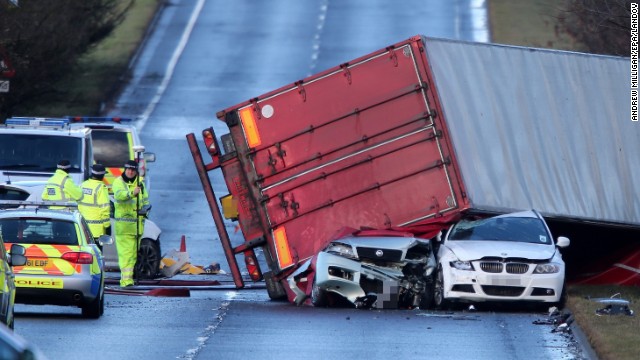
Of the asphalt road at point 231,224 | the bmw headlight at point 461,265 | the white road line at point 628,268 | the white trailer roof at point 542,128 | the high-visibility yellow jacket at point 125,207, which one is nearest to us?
the asphalt road at point 231,224

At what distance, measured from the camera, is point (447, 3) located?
56750 millimetres

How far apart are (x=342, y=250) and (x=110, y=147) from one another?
10012mm

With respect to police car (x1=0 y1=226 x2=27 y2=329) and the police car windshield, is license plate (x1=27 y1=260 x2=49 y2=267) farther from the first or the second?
the police car windshield

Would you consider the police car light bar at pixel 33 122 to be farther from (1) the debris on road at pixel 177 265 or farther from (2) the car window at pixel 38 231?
(2) the car window at pixel 38 231

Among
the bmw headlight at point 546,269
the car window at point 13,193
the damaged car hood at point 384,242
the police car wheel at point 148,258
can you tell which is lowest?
the bmw headlight at point 546,269

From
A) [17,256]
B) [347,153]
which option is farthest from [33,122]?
[17,256]

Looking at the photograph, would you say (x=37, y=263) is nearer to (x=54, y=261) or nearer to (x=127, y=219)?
(x=54, y=261)

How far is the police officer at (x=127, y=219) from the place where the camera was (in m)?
21.5

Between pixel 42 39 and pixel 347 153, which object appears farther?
pixel 42 39

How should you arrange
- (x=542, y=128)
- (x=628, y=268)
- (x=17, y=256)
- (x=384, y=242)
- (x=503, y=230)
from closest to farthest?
(x=17, y=256) → (x=384, y=242) → (x=503, y=230) → (x=542, y=128) → (x=628, y=268)

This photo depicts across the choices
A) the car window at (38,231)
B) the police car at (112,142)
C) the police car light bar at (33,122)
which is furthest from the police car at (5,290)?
the police car at (112,142)

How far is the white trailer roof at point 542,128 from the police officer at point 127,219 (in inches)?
187

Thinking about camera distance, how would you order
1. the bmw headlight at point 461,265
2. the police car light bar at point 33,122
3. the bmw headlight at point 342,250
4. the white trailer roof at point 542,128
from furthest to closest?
the police car light bar at point 33,122, the white trailer roof at point 542,128, the bmw headlight at point 342,250, the bmw headlight at point 461,265

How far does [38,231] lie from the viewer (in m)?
17.4
